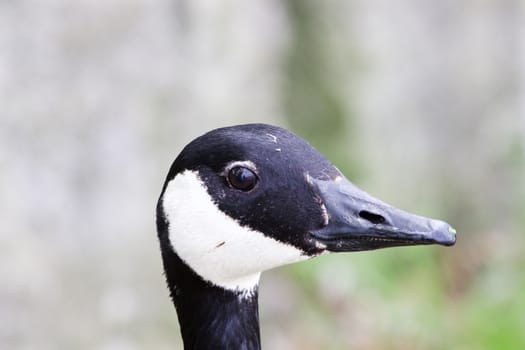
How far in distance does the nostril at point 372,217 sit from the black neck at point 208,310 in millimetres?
385

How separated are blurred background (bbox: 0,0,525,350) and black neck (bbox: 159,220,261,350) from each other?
156 cm

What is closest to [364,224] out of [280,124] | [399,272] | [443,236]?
[443,236]

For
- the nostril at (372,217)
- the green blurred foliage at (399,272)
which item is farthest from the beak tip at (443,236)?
the green blurred foliage at (399,272)

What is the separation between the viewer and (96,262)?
3.85m

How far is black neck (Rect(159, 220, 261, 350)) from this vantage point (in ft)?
7.13

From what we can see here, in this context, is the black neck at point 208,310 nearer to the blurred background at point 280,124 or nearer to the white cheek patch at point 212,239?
the white cheek patch at point 212,239

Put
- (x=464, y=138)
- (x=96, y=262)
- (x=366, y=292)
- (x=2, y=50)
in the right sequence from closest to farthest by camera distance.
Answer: (x=2, y=50), (x=96, y=262), (x=366, y=292), (x=464, y=138)

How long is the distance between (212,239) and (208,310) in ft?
0.75

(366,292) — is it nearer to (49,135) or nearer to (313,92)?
(313,92)

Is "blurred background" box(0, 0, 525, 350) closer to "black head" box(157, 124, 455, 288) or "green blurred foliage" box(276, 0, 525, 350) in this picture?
"green blurred foliage" box(276, 0, 525, 350)

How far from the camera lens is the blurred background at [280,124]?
3.65 metres

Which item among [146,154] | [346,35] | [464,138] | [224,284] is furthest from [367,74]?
[224,284]

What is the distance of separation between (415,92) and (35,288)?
293cm

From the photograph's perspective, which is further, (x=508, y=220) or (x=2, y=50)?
(x=508, y=220)
